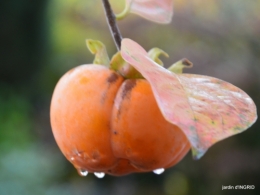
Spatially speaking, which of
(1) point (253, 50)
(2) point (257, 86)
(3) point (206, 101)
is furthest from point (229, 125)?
(1) point (253, 50)

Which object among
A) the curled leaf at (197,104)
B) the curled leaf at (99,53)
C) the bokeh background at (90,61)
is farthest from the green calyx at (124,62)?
the bokeh background at (90,61)

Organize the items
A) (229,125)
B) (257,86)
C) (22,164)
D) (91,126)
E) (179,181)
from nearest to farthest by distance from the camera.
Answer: (229,125) < (91,126) < (22,164) < (179,181) < (257,86)

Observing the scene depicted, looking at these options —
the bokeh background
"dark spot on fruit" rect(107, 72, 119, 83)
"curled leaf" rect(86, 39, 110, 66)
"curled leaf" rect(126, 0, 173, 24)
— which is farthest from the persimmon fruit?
the bokeh background

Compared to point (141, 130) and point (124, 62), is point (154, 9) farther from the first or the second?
point (141, 130)

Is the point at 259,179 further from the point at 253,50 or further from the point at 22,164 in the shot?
the point at 22,164

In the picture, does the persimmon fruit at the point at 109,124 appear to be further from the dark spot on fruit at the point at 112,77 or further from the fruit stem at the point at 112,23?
the fruit stem at the point at 112,23

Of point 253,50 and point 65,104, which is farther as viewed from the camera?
point 253,50
